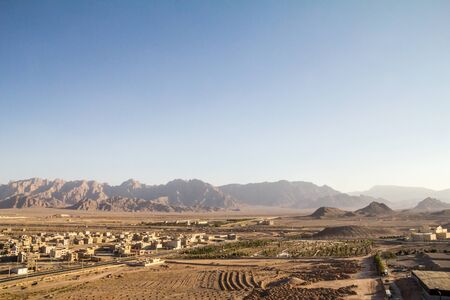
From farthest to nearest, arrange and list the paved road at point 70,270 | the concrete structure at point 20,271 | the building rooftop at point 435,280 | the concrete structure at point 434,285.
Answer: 1. the concrete structure at point 20,271
2. the paved road at point 70,270
3. the building rooftop at point 435,280
4. the concrete structure at point 434,285

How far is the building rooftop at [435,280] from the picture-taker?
27625 mm

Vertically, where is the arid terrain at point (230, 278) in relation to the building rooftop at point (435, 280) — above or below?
below

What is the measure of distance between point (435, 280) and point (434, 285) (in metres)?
1.68

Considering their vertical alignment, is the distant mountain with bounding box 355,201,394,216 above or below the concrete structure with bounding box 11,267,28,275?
above

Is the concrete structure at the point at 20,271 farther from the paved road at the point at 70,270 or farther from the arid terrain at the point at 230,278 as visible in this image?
the paved road at the point at 70,270

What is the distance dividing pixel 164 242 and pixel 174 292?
36.2m

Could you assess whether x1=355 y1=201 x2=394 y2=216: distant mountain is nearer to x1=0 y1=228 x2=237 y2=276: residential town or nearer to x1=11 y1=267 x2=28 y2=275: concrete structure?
x1=0 y1=228 x2=237 y2=276: residential town

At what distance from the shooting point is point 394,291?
32.4m

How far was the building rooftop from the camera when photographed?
90.6ft

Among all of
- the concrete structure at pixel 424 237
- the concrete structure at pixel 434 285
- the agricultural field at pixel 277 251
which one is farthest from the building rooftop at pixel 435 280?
the concrete structure at pixel 424 237

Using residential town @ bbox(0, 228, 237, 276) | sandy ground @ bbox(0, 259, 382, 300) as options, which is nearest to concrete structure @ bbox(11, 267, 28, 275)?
residential town @ bbox(0, 228, 237, 276)

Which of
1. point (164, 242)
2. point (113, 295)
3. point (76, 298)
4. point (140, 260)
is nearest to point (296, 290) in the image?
point (113, 295)

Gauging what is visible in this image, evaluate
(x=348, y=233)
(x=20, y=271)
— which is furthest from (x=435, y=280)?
(x=348, y=233)

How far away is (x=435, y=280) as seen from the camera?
97.1 ft
